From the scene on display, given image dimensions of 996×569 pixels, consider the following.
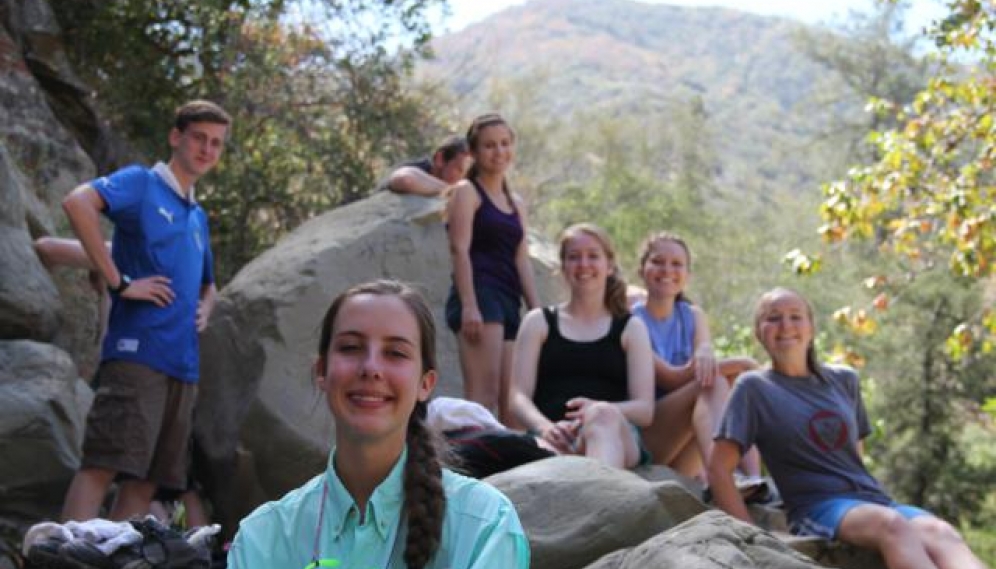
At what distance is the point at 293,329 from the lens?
22.6ft

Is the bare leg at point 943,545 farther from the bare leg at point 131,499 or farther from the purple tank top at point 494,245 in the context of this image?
the bare leg at point 131,499

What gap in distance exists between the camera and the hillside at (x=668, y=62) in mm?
103250

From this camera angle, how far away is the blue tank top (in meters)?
5.85

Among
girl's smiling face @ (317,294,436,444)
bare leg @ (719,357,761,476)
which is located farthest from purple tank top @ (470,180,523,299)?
girl's smiling face @ (317,294,436,444)

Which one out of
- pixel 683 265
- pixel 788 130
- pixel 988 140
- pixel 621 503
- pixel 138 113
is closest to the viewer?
pixel 621 503

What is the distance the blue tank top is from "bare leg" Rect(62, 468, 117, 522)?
2.47 metres

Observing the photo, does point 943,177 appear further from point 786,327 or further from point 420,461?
point 420,461

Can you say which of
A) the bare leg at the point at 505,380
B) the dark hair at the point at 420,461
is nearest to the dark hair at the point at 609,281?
the bare leg at the point at 505,380

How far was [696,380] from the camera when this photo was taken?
5.54 metres

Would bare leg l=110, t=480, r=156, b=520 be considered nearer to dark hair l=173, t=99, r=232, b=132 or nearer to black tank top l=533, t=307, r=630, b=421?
dark hair l=173, t=99, r=232, b=132

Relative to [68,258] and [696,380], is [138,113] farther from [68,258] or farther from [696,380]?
[696,380]

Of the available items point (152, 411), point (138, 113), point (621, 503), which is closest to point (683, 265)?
point (621, 503)

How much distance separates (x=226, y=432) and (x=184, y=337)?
1.46m

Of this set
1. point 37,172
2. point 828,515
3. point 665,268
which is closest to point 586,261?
point 665,268
